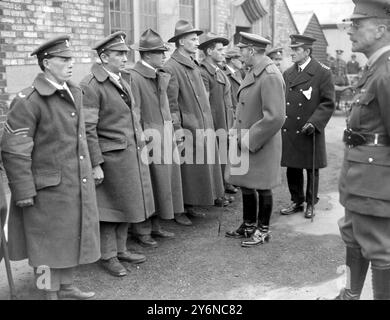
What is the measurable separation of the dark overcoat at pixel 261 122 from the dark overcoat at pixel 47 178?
5.95ft

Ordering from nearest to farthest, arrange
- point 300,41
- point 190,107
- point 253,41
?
point 253,41 → point 190,107 → point 300,41

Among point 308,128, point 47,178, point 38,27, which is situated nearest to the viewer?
point 47,178

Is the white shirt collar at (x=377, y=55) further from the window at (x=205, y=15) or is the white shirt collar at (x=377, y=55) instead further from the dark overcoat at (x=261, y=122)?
the window at (x=205, y=15)

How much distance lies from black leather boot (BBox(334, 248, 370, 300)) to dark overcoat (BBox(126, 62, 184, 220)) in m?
2.14

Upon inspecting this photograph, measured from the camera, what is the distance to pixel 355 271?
149 inches

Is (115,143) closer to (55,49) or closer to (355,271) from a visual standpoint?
(55,49)

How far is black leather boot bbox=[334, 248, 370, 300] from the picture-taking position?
12.4 ft

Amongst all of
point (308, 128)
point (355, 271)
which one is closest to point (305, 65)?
point (308, 128)

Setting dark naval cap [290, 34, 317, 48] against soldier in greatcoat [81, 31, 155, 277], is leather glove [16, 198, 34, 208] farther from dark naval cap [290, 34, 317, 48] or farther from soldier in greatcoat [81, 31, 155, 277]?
dark naval cap [290, 34, 317, 48]

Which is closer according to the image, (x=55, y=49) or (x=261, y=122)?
(x=55, y=49)

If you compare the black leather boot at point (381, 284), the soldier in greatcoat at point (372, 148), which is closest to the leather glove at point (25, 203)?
the soldier in greatcoat at point (372, 148)

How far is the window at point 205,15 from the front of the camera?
10648 mm

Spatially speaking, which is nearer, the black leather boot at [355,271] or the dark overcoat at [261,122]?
the black leather boot at [355,271]

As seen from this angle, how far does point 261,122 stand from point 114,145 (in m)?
1.43
